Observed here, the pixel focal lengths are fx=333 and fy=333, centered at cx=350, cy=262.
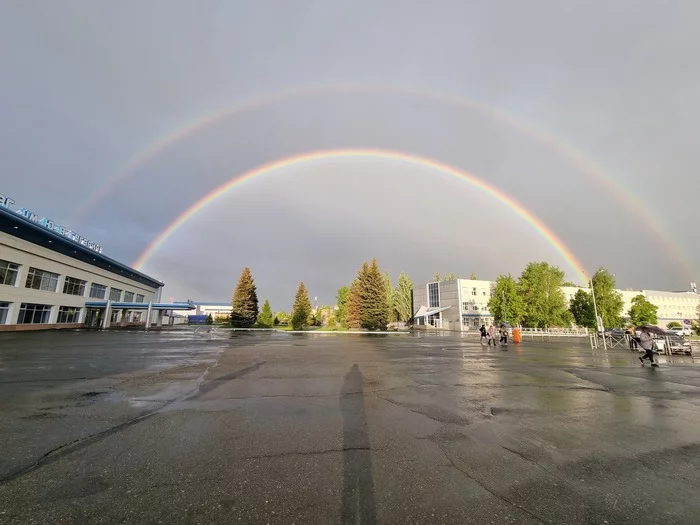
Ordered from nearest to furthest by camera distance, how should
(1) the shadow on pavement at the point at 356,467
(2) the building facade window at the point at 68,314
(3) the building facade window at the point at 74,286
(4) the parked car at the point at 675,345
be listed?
(1) the shadow on pavement at the point at 356,467 < (4) the parked car at the point at 675,345 < (2) the building facade window at the point at 68,314 < (3) the building facade window at the point at 74,286

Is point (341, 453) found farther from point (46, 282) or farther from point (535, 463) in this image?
point (46, 282)

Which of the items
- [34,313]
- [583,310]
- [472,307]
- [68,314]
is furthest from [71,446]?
[472,307]

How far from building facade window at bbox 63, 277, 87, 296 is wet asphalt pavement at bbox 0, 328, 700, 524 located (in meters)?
46.2

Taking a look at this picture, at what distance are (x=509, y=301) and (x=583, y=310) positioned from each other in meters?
16.6

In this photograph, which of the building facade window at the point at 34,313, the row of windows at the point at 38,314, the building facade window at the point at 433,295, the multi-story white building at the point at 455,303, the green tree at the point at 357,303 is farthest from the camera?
the building facade window at the point at 433,295

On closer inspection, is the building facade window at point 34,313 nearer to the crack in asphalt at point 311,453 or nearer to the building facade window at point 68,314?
the building facade window at point 68,314

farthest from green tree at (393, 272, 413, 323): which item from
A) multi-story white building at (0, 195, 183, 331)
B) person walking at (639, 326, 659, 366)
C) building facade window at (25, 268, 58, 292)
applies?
person walking at (639, 326, 659, 366)

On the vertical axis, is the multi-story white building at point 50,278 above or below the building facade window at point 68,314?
above

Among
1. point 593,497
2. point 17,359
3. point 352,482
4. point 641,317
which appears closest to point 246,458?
point 352,482

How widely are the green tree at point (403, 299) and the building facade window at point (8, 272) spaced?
7644 cm

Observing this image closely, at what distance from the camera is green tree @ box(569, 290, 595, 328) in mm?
66375

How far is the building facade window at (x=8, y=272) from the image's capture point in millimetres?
33062

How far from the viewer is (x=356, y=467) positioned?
3928 millimetres

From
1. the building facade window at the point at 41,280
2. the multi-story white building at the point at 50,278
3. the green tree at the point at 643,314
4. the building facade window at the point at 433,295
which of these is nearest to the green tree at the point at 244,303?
the multi-story white building at the point at 50,278
